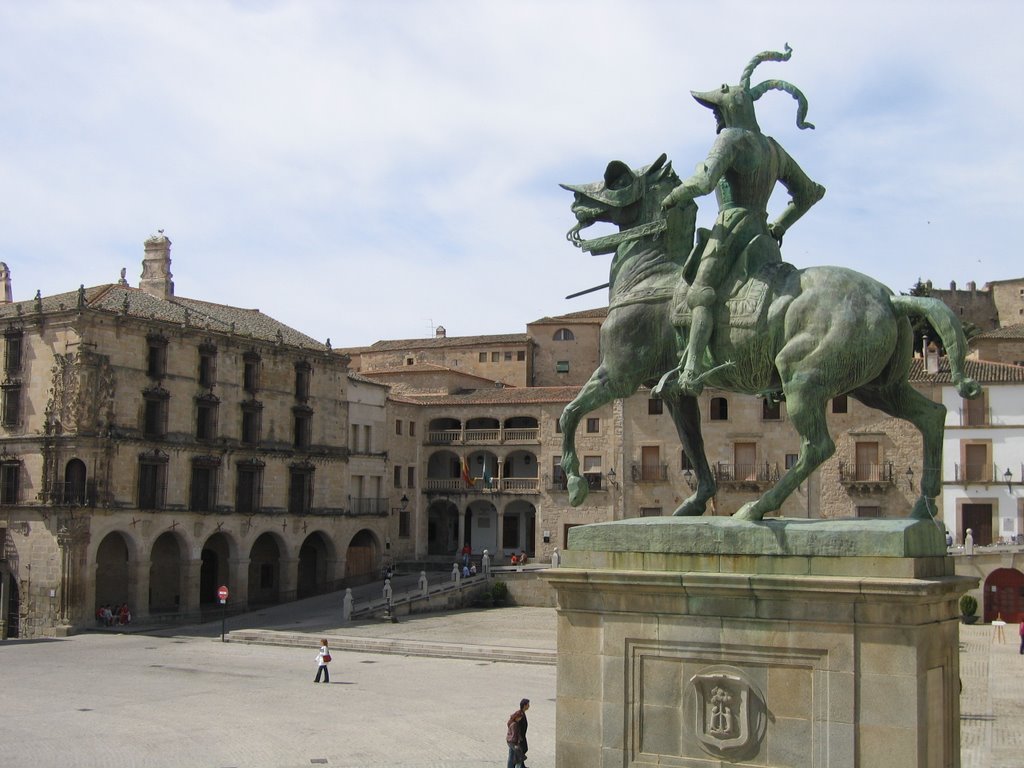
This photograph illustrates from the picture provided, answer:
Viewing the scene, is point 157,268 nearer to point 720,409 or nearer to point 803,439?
point 720,409

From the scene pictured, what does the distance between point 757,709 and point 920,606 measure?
4.69 ft

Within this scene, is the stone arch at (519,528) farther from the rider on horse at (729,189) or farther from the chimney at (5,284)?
the rider on horse at (729,189)

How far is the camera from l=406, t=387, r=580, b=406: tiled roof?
200ft

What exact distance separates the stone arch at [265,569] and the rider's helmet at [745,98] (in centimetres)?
4686

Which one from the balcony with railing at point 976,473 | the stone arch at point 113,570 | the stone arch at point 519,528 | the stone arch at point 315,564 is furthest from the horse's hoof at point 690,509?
the stone arch at point 519,528

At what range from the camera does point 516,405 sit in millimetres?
61781

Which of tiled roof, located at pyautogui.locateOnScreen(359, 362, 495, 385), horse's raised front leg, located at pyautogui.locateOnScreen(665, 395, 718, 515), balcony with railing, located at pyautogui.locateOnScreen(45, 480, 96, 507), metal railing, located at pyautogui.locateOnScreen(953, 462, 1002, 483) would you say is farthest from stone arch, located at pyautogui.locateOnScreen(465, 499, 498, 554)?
horse's raised front leg, located at pyautogui.locateOnScreen(665, 395, 718, 515)

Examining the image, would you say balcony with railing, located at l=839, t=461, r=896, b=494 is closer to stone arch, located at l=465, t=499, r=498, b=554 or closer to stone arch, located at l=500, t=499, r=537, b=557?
stone arch, located at l=500, t=499, r=537, b=557

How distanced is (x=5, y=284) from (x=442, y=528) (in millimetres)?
26019

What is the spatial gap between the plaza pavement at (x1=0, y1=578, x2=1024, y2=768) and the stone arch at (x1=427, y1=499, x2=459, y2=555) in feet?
68.4

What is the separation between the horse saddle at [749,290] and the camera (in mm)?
9641

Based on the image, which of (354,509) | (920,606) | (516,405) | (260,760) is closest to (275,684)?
(260,760)

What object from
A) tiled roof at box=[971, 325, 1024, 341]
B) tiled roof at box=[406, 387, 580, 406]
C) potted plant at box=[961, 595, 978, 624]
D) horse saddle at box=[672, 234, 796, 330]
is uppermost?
tiled roof at box=[971, 325, 1024, 341]

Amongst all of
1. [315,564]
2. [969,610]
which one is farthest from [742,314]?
[315,564]
